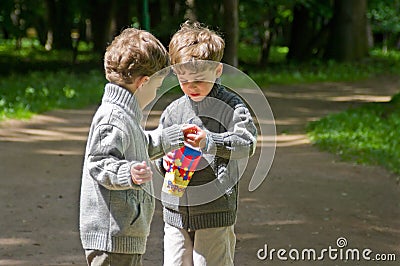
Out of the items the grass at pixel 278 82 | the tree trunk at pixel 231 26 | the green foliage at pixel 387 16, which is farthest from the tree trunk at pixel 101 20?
the tree trunk at pixel 231 26

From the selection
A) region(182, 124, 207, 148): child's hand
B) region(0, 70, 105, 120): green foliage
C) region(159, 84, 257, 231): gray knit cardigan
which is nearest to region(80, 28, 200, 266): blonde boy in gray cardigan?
region(182, 124, 207, 148): child's hand

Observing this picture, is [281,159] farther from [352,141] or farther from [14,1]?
[14,1]

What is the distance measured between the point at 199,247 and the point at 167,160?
463mm

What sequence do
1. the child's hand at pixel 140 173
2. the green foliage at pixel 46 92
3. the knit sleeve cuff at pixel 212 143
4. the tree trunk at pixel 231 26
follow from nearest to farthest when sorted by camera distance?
the child's hand at pixel 140 173
the knit sleeve cuff at pixel 212 143
the green foliage at pixel 46 92
the tree trunk at pixel 231 26

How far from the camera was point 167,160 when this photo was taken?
4172 millimetres

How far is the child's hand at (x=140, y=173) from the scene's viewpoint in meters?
3.35

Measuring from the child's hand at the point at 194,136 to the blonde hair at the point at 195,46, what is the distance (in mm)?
333

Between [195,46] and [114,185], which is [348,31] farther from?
[114,185]

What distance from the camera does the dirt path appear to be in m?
6.43

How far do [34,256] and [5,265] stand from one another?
298 millimetres

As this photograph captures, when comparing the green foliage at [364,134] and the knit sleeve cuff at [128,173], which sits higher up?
the knit sleeve cuff at [128,173]

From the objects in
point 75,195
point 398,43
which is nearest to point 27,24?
point 398,43

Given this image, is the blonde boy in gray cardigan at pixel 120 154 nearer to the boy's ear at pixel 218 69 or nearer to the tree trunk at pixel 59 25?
the boy's ear at pixel 218 69

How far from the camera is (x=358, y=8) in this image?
2402 cm
